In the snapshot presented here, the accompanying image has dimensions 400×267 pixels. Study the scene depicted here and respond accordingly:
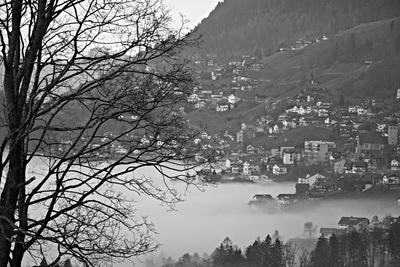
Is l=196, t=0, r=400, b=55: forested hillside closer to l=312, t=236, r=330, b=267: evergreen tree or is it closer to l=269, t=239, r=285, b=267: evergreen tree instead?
l=312, t=236, r=330, b=267: evergreen tree

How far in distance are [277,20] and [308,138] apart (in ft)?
167

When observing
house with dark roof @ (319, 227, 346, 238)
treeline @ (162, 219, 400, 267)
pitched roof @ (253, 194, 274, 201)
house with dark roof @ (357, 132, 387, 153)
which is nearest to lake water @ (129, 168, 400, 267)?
pitched roof @ (253, 194, 274, 201)

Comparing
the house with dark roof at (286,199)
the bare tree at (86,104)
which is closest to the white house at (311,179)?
the house with dark roof at (286,199)

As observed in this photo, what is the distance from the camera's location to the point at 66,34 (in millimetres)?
3184

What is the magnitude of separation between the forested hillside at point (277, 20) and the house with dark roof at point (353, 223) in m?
52.1

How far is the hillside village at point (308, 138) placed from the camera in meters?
26.4

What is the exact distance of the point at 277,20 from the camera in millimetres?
83250

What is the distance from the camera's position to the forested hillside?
250ft

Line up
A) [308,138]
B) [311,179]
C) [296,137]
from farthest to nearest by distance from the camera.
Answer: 1. [296,137]
2. [308,138]
3. [311,179]

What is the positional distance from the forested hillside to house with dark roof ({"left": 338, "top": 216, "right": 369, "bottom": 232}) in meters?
52.1

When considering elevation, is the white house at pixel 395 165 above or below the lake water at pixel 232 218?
above

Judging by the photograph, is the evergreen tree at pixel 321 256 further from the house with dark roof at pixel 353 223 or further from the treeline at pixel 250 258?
the house with dark roof at pixel 353 223

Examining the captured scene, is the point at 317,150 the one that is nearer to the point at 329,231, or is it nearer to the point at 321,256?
the point at 329,231

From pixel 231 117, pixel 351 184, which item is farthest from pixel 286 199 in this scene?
pixel 231 117
